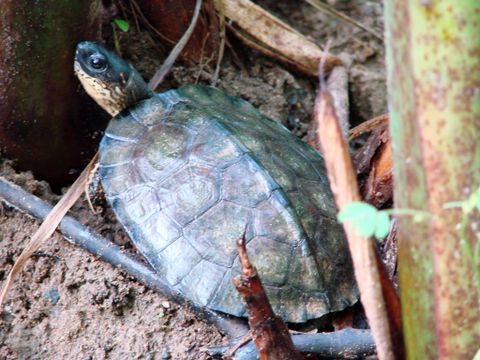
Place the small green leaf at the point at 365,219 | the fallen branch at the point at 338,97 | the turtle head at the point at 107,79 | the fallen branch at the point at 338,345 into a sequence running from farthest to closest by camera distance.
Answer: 1. the fallen branch at the point at 338,97
2. the turtle head at the point at 107,79
3. the fallen branch at the point at 338,345
4. the small green leaf at the point at 365,219

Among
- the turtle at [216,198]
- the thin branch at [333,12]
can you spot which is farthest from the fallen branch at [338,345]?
the thin branch at [333,12]

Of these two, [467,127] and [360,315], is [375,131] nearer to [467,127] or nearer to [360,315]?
[360,315]

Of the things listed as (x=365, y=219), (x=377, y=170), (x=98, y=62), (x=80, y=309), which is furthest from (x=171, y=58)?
(x=365, y=219)

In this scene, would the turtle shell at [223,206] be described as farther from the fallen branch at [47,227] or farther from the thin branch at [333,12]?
the thin branch at [333,12]

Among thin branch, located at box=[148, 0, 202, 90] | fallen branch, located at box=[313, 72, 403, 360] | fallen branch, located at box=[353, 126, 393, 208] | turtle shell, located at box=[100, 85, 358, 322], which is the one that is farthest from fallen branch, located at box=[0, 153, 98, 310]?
fallen branch, located at box=[313, 72, 403, 360]

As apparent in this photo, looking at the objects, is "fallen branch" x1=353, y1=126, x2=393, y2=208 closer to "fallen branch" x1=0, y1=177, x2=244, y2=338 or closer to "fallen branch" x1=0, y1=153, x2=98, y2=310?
"fallen branch" x1=0, y1=177, x2=244, y2=338

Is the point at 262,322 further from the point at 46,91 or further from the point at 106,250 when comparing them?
the point at 46,91
